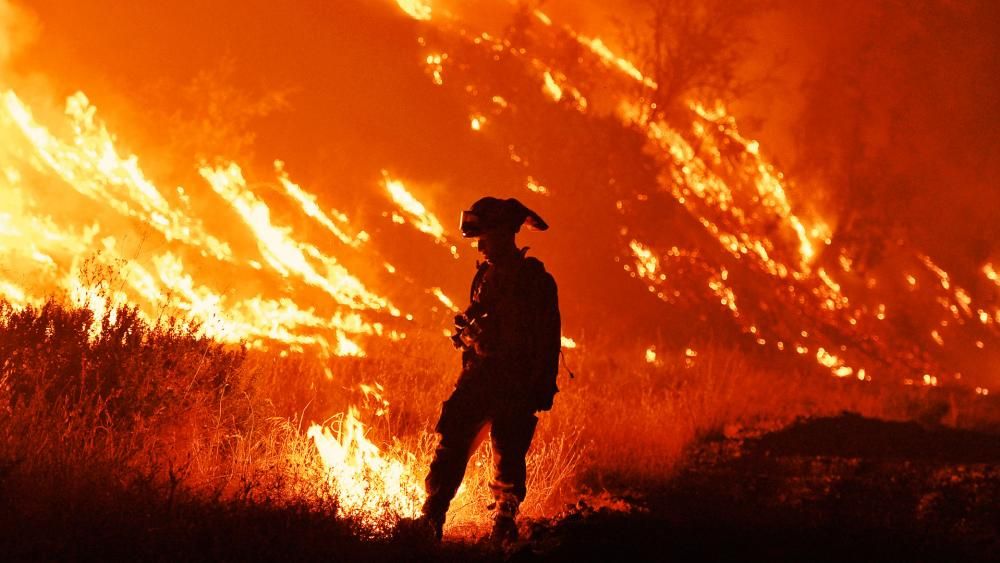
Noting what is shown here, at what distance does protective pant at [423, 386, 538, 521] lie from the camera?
5711mm

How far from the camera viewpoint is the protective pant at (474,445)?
18.7 ft

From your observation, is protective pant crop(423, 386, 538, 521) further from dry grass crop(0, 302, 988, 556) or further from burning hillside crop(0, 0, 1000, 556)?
burning hillside crop(0, 0, 1000, 556)

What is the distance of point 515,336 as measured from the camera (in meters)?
5.76

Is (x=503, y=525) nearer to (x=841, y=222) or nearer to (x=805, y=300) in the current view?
(x=805, y=300)

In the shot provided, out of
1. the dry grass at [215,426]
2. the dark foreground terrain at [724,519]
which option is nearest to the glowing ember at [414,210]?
the dry grass at [215,426]

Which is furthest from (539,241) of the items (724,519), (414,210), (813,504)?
(724,519)

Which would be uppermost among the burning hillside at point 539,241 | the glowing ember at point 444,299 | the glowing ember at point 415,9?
the glowing ember at point 415,9

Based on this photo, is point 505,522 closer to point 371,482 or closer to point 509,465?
point 509,465

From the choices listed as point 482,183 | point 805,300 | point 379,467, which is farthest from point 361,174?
point 379,467

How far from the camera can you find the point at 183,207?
15.7 m

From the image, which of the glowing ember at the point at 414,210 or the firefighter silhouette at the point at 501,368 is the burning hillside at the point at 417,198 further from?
the firefighter silhouette at the point at 501,368

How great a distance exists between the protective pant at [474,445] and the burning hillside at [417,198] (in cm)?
279

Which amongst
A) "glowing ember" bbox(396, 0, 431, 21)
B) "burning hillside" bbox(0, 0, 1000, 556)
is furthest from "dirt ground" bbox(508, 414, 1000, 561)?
"glowing ember" bbox(396, 0, 431, 21)

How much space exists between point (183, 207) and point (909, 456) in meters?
11.3
